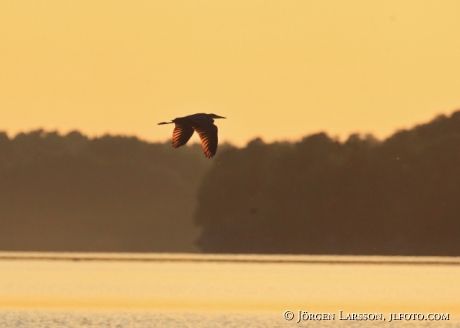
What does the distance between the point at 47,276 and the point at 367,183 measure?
51.1 m

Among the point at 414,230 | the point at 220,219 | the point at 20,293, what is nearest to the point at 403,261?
the point at 414,230

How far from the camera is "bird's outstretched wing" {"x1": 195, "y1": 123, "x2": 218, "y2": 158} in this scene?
38.8 meters

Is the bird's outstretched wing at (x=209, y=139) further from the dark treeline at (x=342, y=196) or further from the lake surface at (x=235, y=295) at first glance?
the dark treeline at (x=342, y=196)

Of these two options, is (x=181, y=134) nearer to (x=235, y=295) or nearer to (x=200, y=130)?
(x=200, y=130)

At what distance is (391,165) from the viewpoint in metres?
177

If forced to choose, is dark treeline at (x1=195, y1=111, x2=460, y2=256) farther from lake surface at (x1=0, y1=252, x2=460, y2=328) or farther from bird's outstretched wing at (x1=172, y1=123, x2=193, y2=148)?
bird's outstretched wing at (x1=172, y1=123, x2=193, y2=148)

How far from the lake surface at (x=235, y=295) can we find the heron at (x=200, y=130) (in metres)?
33.1

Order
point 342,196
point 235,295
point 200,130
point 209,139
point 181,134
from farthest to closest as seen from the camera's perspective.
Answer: point 342,196 → point 235,295 → point 181,134 → point 200,130 → point 209,139

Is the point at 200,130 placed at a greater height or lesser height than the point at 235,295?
greater

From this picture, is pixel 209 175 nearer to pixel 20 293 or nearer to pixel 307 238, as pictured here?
pixel 307 238

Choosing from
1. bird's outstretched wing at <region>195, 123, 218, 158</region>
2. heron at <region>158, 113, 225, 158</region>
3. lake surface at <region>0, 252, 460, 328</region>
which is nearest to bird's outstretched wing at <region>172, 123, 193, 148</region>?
heron at <region>158, 113, 225, 158</region>

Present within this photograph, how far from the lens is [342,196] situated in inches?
6747

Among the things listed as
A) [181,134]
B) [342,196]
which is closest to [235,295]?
[181,134]

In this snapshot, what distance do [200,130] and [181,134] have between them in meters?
0.92
